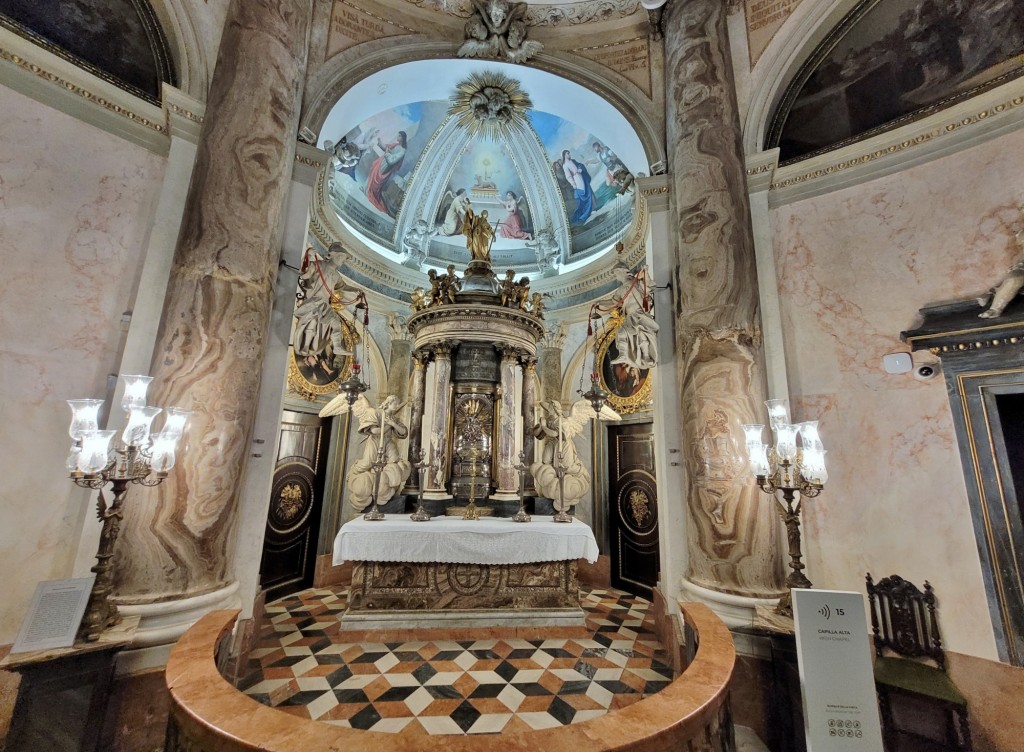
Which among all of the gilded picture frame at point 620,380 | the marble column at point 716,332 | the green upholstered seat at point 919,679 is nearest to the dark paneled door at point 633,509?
the gilded picture frame at point 620,380

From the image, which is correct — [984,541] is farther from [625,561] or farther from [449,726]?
[625,561]

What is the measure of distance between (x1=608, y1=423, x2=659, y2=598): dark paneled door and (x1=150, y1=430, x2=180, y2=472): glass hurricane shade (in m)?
6.07

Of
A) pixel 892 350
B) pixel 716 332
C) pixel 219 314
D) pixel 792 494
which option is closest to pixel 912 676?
pixel 792 494

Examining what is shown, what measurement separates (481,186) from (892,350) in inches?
330

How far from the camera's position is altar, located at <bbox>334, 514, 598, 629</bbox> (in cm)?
451

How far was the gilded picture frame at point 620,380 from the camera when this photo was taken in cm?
720

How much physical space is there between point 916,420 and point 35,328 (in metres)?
6.59

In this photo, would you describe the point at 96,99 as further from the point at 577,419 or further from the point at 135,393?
the point at 577,419

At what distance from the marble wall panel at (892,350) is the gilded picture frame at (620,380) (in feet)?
10.4

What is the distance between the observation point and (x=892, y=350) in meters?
3.57

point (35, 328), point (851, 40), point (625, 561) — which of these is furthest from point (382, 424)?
point (851, 40)

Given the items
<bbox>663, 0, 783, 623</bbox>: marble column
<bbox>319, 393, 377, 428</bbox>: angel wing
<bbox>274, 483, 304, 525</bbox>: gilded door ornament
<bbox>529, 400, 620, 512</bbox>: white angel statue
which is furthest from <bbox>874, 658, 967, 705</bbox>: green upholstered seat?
<bbox>274, 483, 304, 525</bbox>: gilded door ornament

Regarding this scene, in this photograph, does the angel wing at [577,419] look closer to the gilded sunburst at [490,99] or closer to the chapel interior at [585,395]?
the chapel interior at [585,395]

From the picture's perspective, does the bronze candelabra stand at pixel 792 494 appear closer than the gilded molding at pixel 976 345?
Yes
